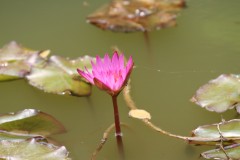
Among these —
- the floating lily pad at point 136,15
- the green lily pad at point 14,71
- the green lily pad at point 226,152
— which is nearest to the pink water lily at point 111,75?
the green lily pad at point 226,152

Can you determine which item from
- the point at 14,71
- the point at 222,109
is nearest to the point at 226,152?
the point at 222,109

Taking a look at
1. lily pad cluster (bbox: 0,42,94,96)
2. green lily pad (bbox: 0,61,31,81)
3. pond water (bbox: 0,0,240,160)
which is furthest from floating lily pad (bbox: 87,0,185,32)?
green lily pad (bbox: 0,61,31,81)

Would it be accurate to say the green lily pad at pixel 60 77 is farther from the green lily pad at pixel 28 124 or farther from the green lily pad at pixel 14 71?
the green lily pad at pixel 28 124

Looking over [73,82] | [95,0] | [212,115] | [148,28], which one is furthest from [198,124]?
[95,0]

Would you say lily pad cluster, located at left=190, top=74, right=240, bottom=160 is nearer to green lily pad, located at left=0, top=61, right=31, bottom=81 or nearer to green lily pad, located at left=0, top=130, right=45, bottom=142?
green lily pad, located at left=0, top=130, right=45, bottom=142

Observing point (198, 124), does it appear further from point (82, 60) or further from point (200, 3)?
point (200, 3)

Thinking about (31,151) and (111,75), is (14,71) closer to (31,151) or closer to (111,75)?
(31,151)

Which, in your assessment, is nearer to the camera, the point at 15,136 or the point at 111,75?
the point at 111,75
